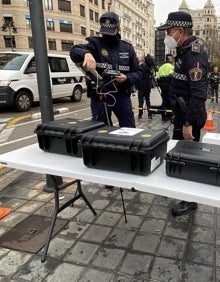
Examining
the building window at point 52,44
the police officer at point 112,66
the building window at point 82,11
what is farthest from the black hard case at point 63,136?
the building window at point 82,11

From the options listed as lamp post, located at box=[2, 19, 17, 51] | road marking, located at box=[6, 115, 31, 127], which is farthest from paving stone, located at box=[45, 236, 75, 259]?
lamp post, located at box=[2, 19, 17, 51]

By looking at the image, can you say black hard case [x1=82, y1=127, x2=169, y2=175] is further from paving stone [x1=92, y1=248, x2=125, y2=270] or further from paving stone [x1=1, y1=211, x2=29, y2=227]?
paving stone [x1=1, y1=211, x2=29, y2=227]

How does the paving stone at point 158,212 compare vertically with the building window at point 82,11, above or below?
below

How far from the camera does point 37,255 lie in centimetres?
248

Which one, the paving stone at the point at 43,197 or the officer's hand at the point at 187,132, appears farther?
the paving stone at the point at 43,197

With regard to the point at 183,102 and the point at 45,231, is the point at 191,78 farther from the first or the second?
the point at 45,231

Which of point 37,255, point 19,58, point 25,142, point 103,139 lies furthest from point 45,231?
point 19,58

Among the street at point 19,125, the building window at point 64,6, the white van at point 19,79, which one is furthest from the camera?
the building window at point 64,6

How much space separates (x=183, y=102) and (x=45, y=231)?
184 cm

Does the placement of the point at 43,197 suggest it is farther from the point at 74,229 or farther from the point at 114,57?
the point at 114,57

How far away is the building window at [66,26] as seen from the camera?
134 ft

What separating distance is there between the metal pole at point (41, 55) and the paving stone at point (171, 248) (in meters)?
1.24

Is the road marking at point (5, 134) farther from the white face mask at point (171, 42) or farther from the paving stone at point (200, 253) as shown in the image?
the paving stone at point (200, 253)

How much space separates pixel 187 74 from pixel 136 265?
176 centimetres
